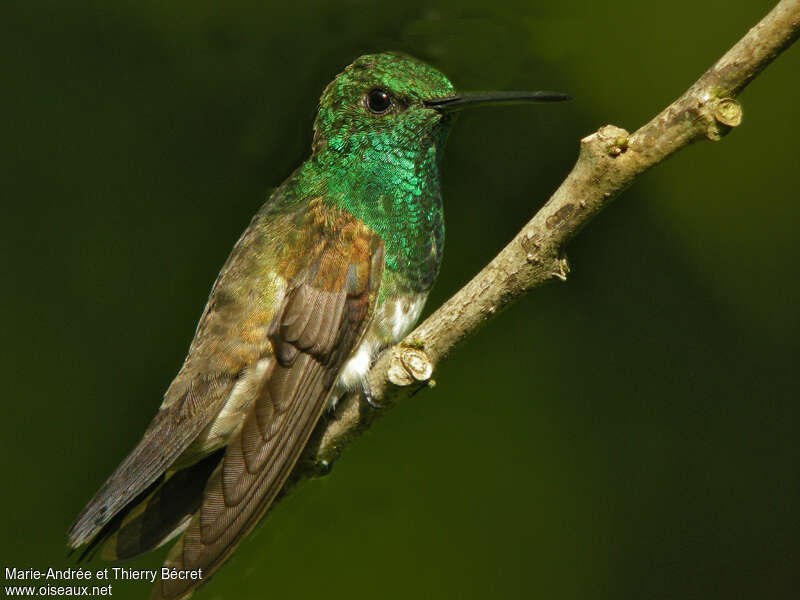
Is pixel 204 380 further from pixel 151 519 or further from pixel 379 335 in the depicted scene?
pixel 379 335

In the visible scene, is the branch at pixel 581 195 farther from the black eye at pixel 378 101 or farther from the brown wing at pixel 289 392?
the black eye at pixel 378 101

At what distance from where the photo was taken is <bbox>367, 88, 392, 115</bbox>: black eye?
277 cm

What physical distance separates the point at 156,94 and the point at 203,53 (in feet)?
0.71

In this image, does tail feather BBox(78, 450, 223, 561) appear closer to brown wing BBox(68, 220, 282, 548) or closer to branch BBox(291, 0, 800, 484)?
brown wing BBox(68, 220, 282, 548)

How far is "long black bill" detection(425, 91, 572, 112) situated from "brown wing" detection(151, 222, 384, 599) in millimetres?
475

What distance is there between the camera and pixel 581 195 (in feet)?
5.67

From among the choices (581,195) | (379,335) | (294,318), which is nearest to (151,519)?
(294,318)

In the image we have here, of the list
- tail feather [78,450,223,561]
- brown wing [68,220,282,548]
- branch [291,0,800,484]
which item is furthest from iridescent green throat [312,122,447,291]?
tail feather [78,450,223,561]

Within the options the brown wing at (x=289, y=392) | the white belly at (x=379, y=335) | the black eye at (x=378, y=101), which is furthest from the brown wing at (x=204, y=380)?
the black eye at (x=378, y=101)

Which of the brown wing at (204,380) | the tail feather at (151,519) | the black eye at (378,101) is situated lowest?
the tail feather at (151,519)

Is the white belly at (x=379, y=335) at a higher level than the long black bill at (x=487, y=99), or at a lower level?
lower

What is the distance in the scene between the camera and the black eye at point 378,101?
2771mm

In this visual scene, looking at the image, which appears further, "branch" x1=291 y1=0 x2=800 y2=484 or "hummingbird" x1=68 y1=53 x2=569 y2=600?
"hummingbird" x1=68 y1=53 x2=569 y2=600

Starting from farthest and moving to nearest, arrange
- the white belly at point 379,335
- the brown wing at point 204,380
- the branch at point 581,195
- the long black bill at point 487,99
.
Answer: the white belly at point 379,335
the long black bill at point 487,99
the brown wing at point 204,380
the branch at point 581,195
